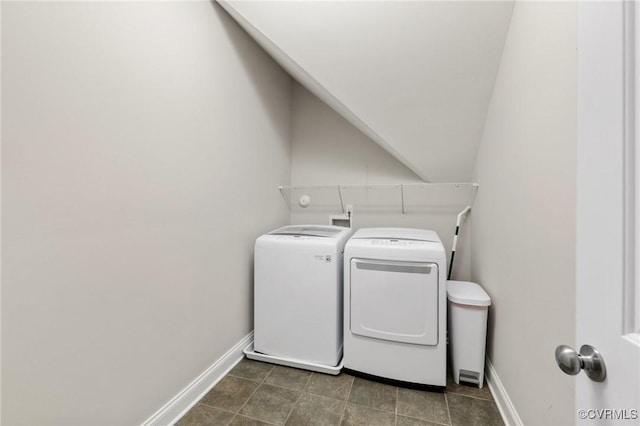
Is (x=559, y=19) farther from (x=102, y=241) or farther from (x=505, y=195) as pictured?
(x=102, y=241)

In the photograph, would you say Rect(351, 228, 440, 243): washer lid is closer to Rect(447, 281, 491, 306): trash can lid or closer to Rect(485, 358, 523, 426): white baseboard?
Rect(447, 281, 491, 306): trash can lid

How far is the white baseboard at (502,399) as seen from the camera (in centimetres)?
125

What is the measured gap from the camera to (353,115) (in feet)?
6.39

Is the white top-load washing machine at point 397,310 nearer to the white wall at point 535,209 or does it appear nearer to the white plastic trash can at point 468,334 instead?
the white plastic trash can at point 468,334

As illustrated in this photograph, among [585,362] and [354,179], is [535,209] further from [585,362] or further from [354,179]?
[354,179]

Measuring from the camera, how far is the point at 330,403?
1.47m

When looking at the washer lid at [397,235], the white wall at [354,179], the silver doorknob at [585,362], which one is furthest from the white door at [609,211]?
the white wall at [354,179]

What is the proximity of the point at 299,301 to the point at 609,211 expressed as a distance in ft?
5.23

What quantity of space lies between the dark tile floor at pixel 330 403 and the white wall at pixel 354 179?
3.65 feet

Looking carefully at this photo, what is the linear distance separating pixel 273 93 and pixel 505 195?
6.45 ft

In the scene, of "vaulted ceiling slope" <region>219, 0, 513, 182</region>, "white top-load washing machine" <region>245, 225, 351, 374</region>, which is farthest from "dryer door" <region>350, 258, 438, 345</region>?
"vaulted ceiling slope" <region>219, 0, 513, 182</region>

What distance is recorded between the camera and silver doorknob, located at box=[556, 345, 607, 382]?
0.44 m


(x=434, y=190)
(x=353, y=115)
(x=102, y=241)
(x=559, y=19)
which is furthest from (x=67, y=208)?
(x=434, y=190)

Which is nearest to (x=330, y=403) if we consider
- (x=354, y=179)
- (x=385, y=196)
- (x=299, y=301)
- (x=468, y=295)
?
(x=299, y=301)
